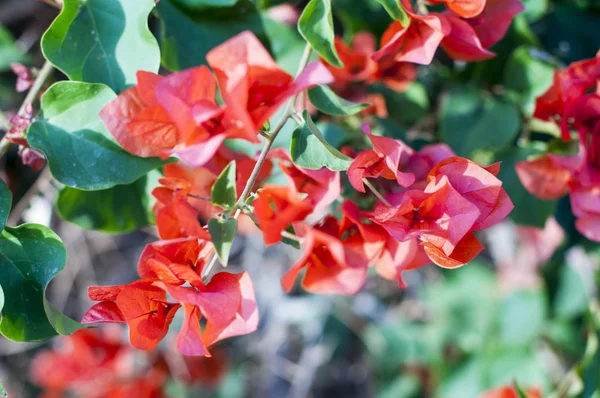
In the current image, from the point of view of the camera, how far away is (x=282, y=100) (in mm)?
452

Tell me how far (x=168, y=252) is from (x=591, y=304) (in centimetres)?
82

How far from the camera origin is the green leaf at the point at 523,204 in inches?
33.9

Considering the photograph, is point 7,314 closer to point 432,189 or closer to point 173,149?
point 173,149

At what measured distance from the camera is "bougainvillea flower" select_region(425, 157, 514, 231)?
0.50 metres

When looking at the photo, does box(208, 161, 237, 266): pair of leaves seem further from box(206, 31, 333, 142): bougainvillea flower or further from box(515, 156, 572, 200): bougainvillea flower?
box(515, 156, 572, 200): bougainvillea flower

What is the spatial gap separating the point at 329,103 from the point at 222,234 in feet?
0.68

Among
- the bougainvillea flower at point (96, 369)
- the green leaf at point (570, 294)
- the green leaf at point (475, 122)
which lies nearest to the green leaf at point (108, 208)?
the green leaf at point (475, 122)

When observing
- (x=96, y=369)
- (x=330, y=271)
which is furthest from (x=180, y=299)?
(x=96, y=369)

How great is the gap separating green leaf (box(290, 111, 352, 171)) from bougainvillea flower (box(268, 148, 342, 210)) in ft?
0.04

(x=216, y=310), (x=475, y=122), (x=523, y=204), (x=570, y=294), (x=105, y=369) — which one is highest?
(x=216, y=310)

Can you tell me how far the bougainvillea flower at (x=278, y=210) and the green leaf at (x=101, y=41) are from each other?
21 centimetres

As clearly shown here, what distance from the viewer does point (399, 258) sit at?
1.86ft

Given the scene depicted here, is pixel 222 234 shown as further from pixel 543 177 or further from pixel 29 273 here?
pixel 543 177

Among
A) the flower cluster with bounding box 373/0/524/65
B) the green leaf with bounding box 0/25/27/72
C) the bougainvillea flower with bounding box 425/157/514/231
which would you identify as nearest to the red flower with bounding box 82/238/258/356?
the bougainvillea flower with bounding box 425/157/514/231
